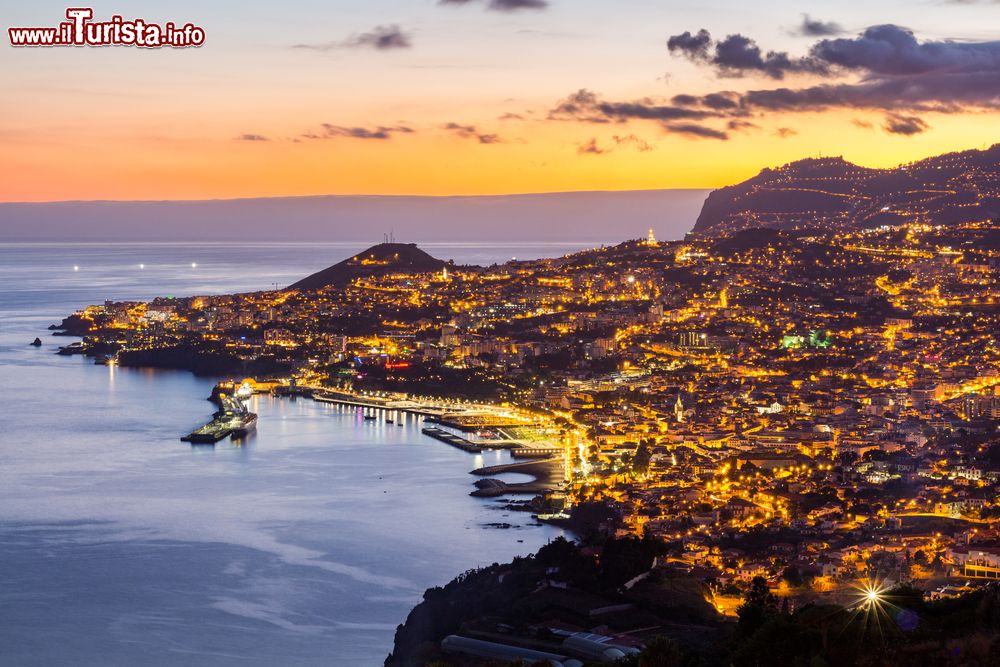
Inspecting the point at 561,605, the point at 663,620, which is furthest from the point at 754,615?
the point at 561,605

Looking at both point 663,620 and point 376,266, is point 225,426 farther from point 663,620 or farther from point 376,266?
point 376,266

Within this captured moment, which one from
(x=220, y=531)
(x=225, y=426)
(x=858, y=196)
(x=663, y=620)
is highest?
(x=858, y=196)

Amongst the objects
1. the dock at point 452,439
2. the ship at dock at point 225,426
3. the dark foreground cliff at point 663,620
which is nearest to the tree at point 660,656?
the dark foreground cliff at point 663,620

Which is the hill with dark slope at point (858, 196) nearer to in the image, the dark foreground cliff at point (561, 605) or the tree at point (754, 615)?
the dark foreground cliff at point (561, 605)

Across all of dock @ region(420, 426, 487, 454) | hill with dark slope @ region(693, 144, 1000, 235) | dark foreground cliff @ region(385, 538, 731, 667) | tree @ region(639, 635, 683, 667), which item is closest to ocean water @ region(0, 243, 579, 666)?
dock @ region(420, 426, 487, 454)

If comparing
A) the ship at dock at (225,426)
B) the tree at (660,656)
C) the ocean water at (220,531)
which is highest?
the tree at (660,656)

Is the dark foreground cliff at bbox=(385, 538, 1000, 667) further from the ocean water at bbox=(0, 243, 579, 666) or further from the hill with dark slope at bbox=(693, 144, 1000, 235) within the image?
the hill with dark slope at bbox=(693, 144, 1000, 235)
